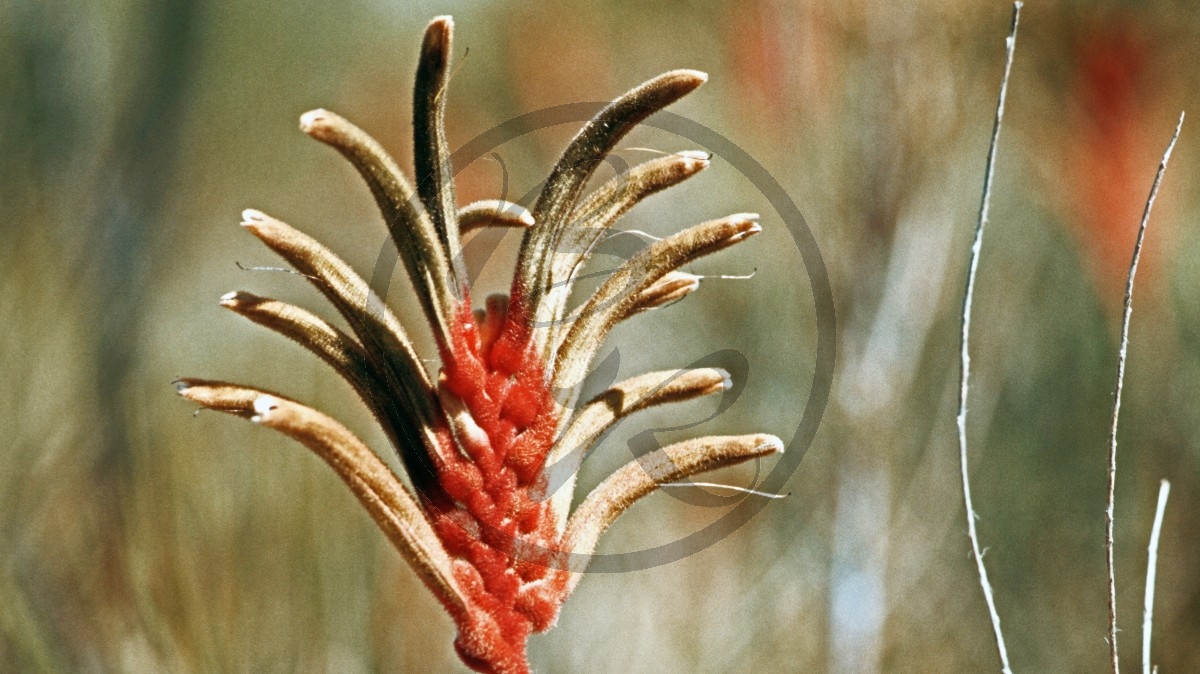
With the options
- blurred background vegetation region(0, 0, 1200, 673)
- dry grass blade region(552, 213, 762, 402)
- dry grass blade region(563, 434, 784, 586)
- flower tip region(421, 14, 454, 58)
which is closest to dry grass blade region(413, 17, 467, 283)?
flower tip region(421, 14, 454, 58)

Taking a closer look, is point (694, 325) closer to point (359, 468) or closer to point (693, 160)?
point (693, 160)

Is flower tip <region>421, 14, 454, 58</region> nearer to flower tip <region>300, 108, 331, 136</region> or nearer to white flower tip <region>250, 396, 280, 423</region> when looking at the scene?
flower tip <region>300, 108, 331, 136</region>

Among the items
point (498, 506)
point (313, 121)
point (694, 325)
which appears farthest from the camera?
point (694, 325)

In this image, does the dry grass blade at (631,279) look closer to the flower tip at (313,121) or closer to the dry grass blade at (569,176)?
the dry grass blade at (569,176)

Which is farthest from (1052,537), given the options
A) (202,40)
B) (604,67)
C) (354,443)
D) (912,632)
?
(354,443)

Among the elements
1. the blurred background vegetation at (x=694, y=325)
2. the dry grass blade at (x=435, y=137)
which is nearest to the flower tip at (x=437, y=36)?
the dry grass blade at (x=435, y=137)

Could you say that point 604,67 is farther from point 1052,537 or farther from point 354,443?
point 354,443

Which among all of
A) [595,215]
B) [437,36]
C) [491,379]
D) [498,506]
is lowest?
[498,506]

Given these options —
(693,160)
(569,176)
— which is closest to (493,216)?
(569,176)
